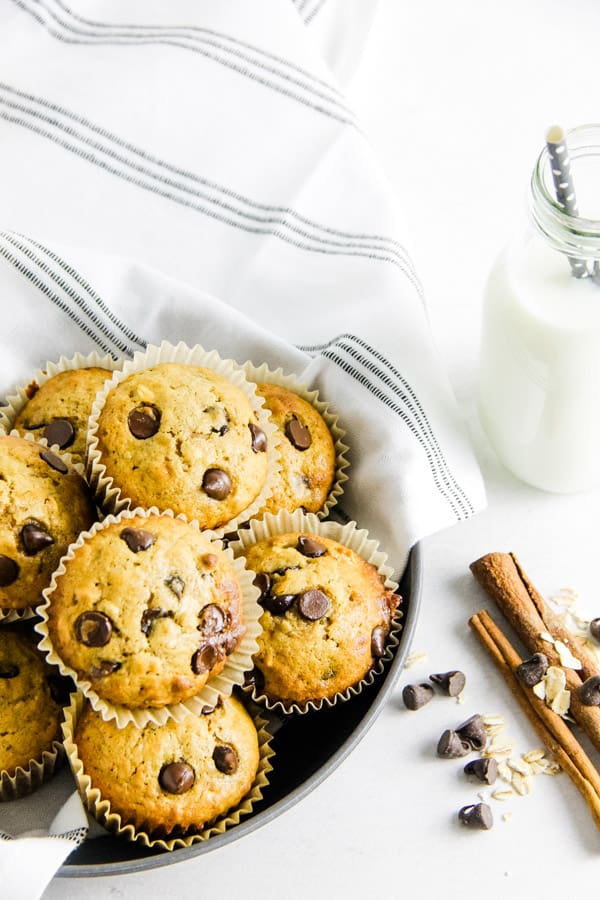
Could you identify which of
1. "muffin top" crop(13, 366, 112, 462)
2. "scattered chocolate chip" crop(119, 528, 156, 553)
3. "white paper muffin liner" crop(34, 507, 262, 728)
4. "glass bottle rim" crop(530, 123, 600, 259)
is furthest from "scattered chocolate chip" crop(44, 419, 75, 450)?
"glass bottle rim" crop(530, 123, 600, 259)

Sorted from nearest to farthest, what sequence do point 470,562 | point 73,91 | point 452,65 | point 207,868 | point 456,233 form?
point 207,868 < point 470,562 < point 73,91 < point 456,233 < point 452,65

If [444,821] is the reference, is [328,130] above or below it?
above

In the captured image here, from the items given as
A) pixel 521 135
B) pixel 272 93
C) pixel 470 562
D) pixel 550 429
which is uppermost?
pixel 521 135

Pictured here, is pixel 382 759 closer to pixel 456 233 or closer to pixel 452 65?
pixel 456 233

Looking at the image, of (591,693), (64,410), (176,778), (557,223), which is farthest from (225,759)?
(557,223)

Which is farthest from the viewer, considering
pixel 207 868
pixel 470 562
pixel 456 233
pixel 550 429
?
pixel 456 233

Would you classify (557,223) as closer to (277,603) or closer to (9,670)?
(277,603)

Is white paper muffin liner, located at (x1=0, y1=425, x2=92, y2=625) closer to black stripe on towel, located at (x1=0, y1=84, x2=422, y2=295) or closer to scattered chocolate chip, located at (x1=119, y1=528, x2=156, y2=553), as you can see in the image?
scattered chocolate chip, located at (x1=119, y1=528, x2=156, y2=553)

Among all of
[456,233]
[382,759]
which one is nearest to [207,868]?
[382,759]
